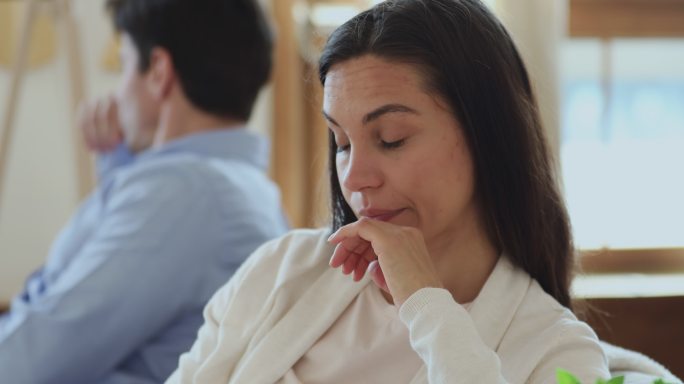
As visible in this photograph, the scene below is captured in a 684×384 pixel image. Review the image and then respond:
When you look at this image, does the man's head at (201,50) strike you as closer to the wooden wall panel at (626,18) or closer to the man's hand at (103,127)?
the man's hand at (103,127)

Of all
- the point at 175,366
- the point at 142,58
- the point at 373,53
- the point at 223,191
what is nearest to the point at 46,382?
the point at 175,366

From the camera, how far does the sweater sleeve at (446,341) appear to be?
40.1 inches

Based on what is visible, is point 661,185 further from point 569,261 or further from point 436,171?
point 436,171

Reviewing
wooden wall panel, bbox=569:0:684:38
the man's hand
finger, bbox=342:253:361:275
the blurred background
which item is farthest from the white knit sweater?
wooden wall panel, bbox=569:0:684:38

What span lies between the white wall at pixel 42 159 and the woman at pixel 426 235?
202 cm

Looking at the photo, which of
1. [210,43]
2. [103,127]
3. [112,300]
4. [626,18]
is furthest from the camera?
[626,18]

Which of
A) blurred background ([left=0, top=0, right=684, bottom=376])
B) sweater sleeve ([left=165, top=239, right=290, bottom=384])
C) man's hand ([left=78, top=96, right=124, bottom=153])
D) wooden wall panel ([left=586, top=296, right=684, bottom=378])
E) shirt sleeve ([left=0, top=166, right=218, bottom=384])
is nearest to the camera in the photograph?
sweater sleeve ([left=165, top=239, right=290, bottom=384])

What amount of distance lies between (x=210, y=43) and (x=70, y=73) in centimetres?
93

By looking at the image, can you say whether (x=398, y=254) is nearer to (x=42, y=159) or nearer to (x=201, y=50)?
(x=201, y=50)

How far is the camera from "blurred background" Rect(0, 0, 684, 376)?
2760 mm

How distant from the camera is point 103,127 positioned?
2355 millimetres

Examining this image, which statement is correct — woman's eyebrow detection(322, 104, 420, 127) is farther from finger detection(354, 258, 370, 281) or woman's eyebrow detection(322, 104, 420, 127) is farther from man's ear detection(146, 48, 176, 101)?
man's ear detection(146, 48, 176, 101)

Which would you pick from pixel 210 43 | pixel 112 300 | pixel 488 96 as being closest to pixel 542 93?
pixel 210 43

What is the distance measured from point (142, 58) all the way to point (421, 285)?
49.0 inches
